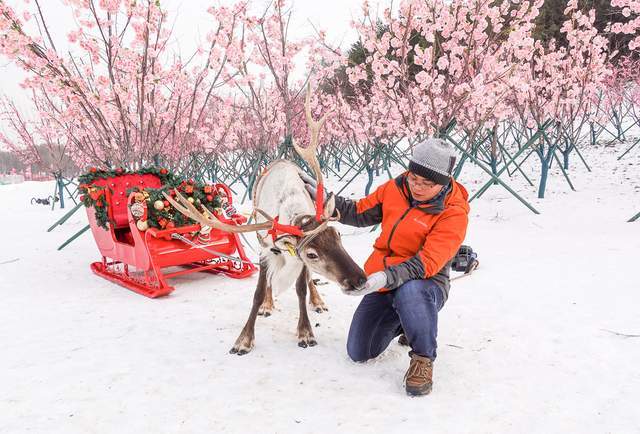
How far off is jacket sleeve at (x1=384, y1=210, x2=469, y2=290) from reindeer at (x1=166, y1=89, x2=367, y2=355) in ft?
0.67

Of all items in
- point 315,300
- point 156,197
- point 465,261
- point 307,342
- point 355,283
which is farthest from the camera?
point 465,261

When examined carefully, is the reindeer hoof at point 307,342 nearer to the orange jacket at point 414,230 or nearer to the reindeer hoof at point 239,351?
the reindeer hoof at point 239,351

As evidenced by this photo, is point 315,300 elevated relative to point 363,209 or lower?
lower

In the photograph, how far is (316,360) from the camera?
2.88 metres

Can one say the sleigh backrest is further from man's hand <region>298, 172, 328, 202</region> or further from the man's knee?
the man's knee

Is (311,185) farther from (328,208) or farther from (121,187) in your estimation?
(121,187)

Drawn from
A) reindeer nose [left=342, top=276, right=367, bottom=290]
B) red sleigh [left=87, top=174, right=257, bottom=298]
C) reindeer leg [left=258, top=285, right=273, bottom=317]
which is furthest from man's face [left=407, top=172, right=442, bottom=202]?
red sleigh [left=87, top=174, right=257, bottom=298]

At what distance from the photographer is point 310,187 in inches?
126

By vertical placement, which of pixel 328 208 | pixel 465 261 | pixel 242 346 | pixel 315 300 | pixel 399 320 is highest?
pixel 328 208

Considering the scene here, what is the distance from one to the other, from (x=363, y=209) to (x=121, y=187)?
10.9 ft

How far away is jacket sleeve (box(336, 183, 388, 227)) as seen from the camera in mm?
2936

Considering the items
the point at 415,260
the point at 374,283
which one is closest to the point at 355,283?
the point at 374,283

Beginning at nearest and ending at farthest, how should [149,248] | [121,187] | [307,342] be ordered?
[307,342] < [149,248] < [121,187]

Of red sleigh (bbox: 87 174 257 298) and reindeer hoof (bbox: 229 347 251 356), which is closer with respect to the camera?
reindeer hoof (bbox: 229 347 251 356)
